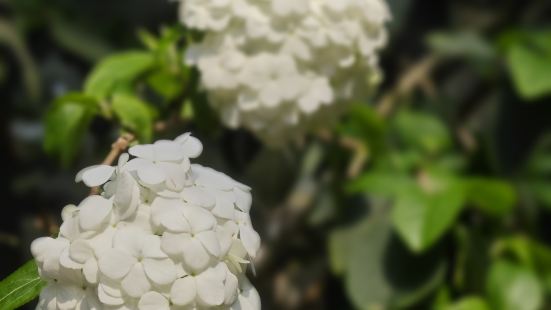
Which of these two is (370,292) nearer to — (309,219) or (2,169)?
(309,219)

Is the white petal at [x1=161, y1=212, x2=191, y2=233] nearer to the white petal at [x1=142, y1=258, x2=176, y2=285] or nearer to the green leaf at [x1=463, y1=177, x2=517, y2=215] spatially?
the white petal at [x1=142, y1=258, x2=176, y2=285]

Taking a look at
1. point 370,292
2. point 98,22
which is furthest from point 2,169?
point 370,292

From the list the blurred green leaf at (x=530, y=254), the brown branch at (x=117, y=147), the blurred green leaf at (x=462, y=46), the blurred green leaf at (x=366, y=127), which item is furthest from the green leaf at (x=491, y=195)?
the brown branch at (x=117, y=147)

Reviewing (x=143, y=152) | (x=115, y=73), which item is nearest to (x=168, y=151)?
(x=143, y=152)

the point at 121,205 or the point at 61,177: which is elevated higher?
the point at 121,205

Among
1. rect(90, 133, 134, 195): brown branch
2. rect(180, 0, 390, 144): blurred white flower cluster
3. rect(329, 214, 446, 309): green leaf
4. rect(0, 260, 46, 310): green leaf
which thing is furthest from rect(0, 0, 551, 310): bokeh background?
rect(0, 260, 46, 310): green leaf

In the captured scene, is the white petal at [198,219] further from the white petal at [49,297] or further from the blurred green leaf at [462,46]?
the blurred green leaf at [462,46]
